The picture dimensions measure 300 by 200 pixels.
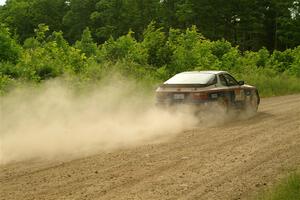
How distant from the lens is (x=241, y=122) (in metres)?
14.0

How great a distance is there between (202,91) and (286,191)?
7427 millimetres

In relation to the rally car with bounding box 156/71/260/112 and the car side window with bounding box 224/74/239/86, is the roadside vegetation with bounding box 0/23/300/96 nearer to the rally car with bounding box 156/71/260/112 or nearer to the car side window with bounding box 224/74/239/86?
the rally car with bounding box 156/71/260/112

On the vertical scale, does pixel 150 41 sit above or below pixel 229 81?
above

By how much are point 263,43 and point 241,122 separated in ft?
176

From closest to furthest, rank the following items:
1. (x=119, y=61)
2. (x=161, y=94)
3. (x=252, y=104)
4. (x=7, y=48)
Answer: (x=161, y=94) < (x=252, y=104) < (x=7, y=48) < (x=119, y=61)

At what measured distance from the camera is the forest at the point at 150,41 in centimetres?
1889

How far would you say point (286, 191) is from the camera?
21.3ft

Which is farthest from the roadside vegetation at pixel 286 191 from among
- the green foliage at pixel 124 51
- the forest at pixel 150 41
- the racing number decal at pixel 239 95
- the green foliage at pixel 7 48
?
the green foliage at pixel 124 51

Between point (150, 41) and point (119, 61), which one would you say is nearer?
point (119, 61)

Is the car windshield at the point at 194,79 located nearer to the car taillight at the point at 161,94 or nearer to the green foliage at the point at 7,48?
the car taillight at the point at 161,94

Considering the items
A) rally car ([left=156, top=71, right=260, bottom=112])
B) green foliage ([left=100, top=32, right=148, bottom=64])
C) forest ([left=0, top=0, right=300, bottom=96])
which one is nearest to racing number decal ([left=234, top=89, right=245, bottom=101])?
rally car ([left=156, top=71, right=260, bottom=112])

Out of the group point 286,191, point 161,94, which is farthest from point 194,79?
point 286,191

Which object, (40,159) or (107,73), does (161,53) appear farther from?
(40,159)

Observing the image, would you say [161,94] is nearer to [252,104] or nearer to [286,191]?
[252,104]
